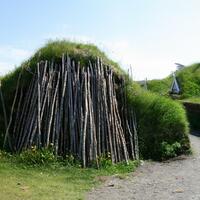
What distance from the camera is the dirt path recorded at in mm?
8891

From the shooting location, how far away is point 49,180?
10125mm

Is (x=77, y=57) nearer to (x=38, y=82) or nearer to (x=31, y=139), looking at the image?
(x=38, y=82)

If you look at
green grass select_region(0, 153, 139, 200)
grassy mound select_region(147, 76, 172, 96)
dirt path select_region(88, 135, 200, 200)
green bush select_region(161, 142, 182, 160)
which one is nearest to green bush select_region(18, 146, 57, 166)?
green grass select_region(0, 153, 139, 200)

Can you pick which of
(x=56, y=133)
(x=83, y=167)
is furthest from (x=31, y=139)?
(x=83, y=167)

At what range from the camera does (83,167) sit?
11.5 m

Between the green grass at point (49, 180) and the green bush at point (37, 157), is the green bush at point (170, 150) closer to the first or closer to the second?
the green grass at point (49, 180)

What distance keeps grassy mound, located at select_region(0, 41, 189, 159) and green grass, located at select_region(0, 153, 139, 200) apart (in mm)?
1243

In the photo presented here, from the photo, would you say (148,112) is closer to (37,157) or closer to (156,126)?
(156,126)

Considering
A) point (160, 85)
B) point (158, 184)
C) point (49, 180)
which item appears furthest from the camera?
point (160, 85)

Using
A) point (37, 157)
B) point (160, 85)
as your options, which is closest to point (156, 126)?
point (37, 157)

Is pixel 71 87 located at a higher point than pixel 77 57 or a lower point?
lower

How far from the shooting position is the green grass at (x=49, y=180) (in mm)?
8930

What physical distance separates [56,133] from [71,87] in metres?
1.30

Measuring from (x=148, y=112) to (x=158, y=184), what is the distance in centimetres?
381
